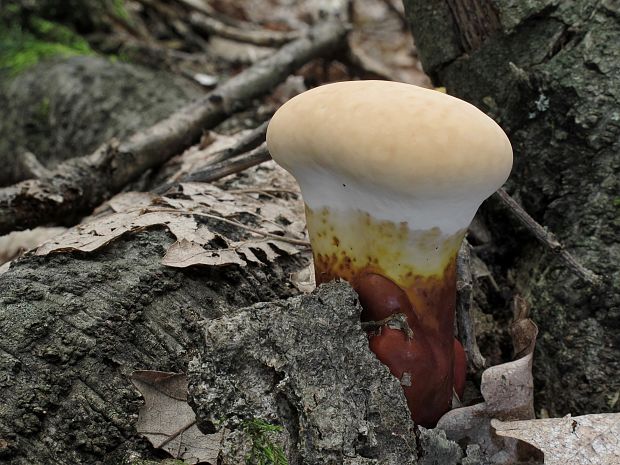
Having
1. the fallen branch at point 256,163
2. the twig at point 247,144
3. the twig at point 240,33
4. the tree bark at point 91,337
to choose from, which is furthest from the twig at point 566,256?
the twig at point 240,33

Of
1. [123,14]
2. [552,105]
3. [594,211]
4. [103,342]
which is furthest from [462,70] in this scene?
[123,14]

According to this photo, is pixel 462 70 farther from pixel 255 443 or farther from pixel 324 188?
pixel 255 443

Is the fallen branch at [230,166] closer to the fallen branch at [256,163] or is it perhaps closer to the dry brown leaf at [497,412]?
the fallen branch at [256,163]

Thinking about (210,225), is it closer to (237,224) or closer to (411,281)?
(237,224)

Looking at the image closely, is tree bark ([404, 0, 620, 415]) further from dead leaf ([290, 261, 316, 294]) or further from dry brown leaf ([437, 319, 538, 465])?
dead leaf ([290, 261, 316, 294])

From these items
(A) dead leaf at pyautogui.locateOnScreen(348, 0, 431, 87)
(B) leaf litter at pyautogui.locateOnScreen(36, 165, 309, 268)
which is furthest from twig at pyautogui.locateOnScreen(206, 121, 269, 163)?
(A) dead leaf at pyautogui.locateOnScreen(348, 0, 431, 87)

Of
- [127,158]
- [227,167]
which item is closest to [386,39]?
[127,158]
